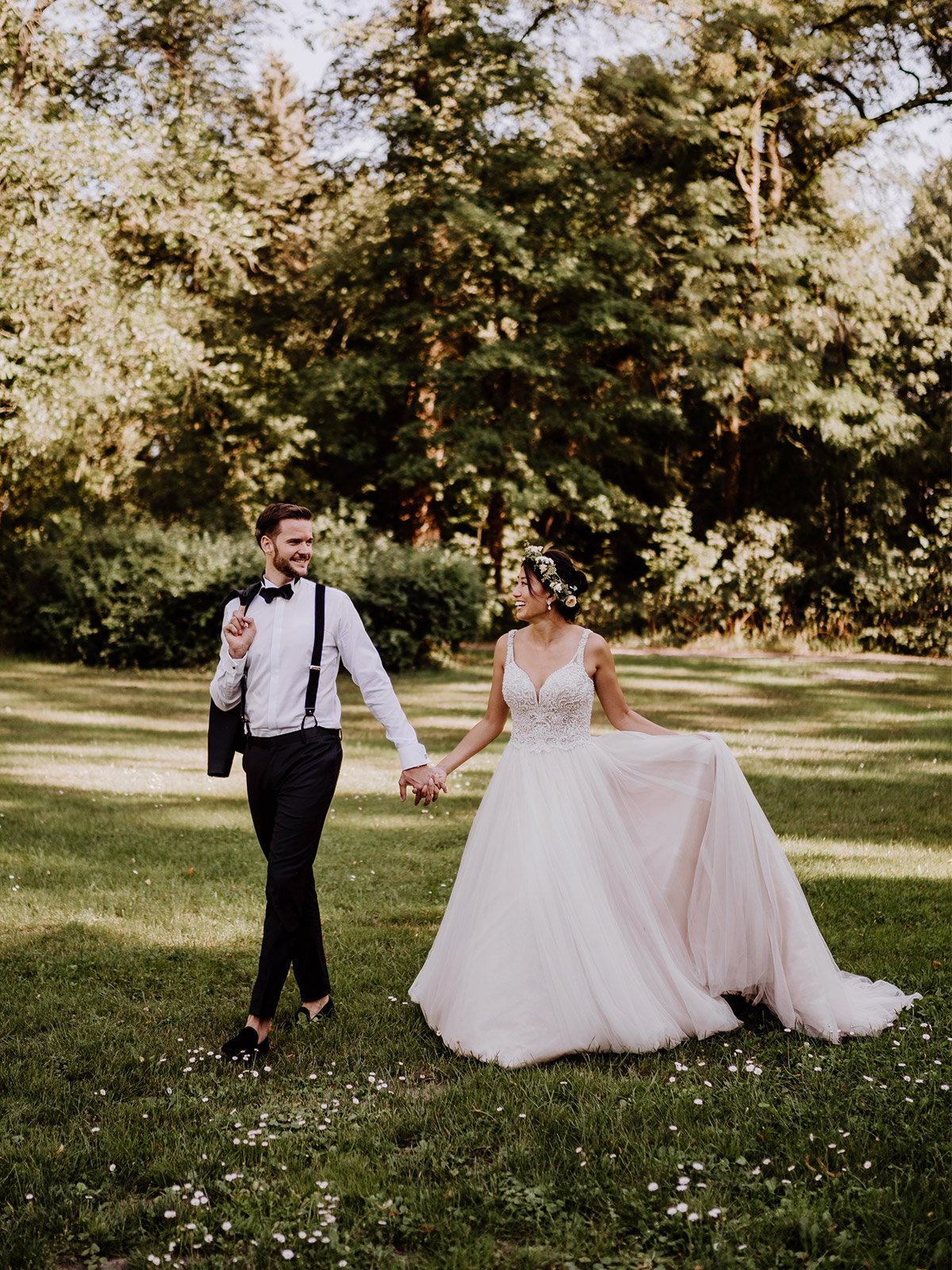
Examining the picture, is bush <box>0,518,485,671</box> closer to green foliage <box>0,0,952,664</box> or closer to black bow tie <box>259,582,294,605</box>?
green foliage <box>0,0,952,664</box>

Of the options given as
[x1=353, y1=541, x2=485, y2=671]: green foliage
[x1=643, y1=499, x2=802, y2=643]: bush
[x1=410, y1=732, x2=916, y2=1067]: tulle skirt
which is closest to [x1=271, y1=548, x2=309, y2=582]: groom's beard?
[x1=410, y1=732, x2=916, y2=1067]: tulle skirt

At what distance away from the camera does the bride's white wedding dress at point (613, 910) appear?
4.69 metres

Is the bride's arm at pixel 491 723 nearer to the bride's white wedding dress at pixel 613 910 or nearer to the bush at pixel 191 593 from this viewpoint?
the bride's white wedding dress at pixel 613 910

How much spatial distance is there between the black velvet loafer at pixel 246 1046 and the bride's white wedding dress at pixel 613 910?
737 millimetres

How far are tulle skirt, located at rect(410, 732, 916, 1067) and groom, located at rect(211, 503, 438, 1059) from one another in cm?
74

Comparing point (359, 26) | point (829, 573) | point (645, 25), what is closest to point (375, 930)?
point (829, 573)

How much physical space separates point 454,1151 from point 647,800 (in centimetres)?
191

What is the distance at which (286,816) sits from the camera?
190 inches

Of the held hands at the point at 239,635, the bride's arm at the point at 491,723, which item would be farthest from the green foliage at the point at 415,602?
the held hands at the point at 239,635

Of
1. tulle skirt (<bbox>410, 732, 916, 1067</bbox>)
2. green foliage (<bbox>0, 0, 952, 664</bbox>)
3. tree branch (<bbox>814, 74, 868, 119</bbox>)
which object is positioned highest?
tree branch (<bbox>814, 74, 868, 119</bbox>)

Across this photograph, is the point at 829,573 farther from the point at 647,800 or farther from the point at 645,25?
the point at 647,800

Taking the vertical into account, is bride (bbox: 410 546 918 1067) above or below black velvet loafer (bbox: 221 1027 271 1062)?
above

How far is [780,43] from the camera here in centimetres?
2392

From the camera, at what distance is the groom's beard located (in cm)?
489
